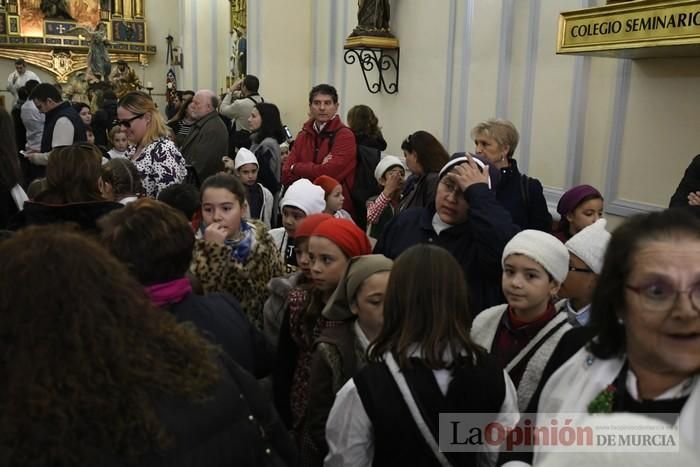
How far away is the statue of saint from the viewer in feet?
22.4

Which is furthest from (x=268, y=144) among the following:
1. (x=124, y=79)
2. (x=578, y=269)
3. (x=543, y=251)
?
(x=124, y=79)

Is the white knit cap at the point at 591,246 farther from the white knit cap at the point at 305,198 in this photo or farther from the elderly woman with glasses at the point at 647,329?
the white knit cap at the point at 305,198

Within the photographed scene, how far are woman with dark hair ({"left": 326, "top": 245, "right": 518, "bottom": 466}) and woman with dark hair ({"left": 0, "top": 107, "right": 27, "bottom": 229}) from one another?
2.26 metres

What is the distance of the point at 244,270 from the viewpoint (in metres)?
2.67

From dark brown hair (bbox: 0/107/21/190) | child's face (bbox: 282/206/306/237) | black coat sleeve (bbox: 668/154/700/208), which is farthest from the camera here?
child's face (bbox: 282/206/306/237)

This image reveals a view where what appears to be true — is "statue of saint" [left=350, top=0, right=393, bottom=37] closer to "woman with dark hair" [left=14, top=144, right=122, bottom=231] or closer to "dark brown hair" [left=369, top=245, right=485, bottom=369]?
"woman with dark hair" [left=14, top=144, right=122, bottom=231]

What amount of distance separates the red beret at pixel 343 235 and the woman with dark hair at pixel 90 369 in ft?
3.98

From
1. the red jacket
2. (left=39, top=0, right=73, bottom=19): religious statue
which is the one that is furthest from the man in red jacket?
(left=39, top=0, right=73, bottom=19): religious statue

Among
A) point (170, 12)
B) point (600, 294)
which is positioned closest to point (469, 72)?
point (600, 294)

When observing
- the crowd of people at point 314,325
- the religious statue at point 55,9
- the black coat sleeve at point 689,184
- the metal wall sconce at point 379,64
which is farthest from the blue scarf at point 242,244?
the religious statue at point 55,9

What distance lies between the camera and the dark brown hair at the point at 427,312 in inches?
67.0

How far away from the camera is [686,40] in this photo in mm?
3039

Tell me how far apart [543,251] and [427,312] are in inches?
24.2

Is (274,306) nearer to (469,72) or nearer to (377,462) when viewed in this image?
(377,462)
